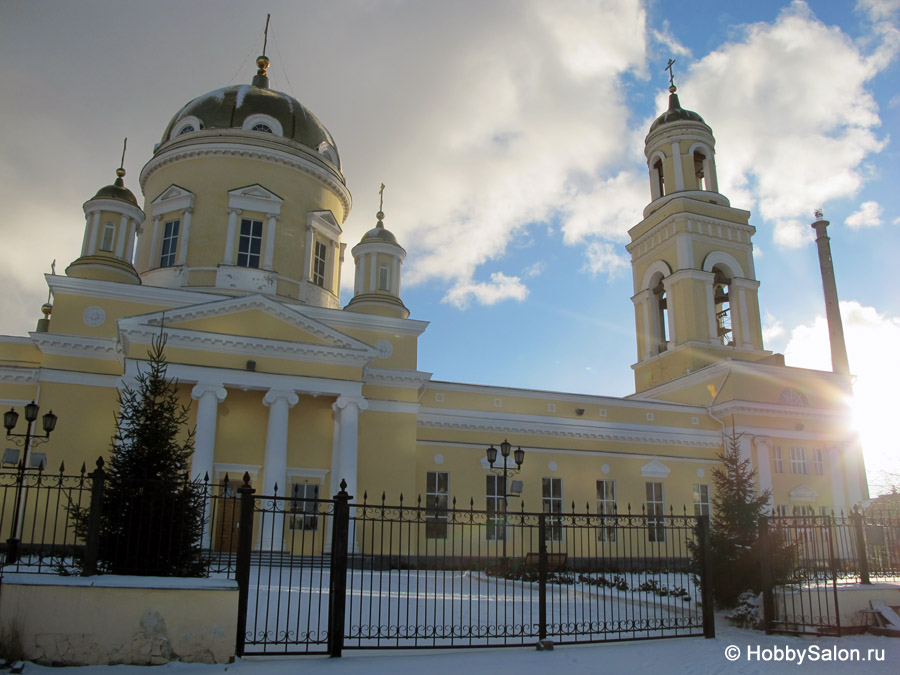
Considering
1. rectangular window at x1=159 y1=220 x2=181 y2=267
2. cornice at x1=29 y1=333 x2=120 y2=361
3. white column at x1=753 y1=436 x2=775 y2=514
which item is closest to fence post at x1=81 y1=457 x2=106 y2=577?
cornice at x1=29 y1=333 x2=120 y2=361

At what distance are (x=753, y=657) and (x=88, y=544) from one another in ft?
27.1

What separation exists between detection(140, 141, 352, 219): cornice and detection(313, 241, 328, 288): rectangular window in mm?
2441

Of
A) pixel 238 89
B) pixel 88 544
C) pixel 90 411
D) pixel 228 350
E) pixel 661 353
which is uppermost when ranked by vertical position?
pixel 238 89

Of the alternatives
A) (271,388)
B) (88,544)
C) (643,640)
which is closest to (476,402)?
(271,388)

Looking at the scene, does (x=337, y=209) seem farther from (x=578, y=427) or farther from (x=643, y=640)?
(x=643, y=640)

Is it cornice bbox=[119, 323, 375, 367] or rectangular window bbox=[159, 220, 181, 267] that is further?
rectangular window bbox=[159, 220, 181, 267]

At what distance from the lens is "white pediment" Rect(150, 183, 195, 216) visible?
24.8m

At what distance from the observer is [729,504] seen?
1286 centimetres

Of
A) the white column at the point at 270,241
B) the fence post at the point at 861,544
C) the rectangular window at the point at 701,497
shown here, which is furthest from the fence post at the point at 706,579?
the white column at the point at 270,241

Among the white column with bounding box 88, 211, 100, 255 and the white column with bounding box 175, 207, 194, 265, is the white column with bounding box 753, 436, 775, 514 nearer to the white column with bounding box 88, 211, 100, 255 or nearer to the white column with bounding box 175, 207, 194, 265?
the white column with bounding box 175, 207, 194, 265

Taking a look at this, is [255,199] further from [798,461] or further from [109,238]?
[798,461]

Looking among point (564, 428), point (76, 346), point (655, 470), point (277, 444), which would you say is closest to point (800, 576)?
point (277, 444)

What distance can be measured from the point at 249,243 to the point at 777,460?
21147 millimetres

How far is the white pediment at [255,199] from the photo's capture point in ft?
81.8
